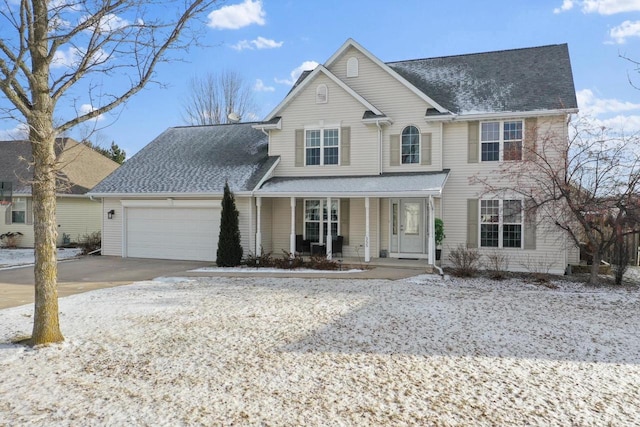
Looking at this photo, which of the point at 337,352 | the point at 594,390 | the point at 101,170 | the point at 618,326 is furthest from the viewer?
the point at 101,170

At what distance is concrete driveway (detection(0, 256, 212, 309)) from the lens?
10.6 m

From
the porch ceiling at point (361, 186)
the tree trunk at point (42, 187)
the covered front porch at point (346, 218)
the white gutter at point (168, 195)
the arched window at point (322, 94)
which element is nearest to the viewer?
the tree trunk at point (42, 187)

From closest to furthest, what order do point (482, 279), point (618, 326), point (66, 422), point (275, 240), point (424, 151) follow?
point (66, 422)
point (618, 326)
point (482, 279)
point (424, 151)
point (275, 240)

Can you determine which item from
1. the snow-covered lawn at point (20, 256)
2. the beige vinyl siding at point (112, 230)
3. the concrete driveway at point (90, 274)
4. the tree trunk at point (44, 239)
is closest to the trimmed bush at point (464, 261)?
the concrete driveway at point (90, 274)

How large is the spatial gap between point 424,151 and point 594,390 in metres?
11.3

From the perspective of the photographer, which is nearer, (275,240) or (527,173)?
(527,173)

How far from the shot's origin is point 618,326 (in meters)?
7.67

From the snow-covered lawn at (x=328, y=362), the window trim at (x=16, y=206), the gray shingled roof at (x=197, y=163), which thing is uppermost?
the gray shingled roof at (x=197, y=163)

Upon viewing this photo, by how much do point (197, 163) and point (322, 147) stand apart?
209 inches

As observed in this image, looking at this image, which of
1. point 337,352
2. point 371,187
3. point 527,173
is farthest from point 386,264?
point 337,352

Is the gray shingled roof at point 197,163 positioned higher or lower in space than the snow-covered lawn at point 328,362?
higher

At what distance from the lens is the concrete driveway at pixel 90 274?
10595mm

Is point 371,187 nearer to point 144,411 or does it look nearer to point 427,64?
point 427,64

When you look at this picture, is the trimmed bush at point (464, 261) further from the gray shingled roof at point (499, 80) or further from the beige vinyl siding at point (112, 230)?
the beige vinyl siding at point (112, 230)
